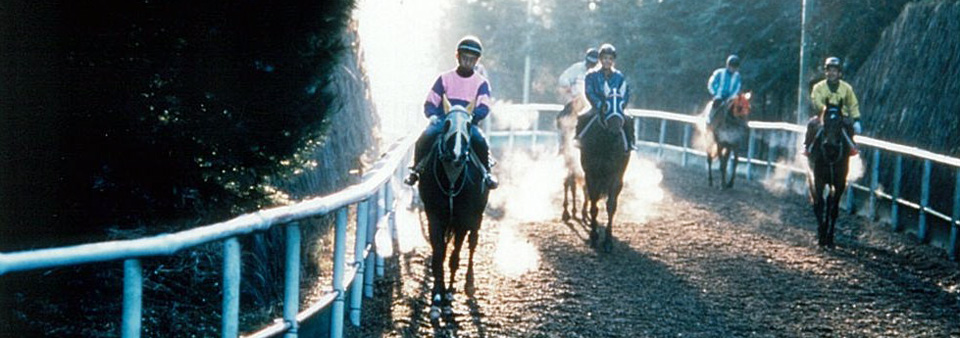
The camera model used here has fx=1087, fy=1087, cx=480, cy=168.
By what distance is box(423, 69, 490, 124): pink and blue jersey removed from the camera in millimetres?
9109

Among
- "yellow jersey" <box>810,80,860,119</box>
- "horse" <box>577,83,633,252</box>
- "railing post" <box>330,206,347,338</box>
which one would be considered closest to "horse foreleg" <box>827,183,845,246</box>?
"yellow jersey" <box>810,80,860,119</box>

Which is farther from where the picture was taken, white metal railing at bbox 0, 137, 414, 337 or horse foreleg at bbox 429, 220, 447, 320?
horse foreleg at bbox 429, 220, 447, 320

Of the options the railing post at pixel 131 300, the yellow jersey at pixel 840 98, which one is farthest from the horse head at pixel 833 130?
the railing post at pixel 131 300

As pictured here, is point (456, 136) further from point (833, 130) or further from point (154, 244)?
point (833, 130)

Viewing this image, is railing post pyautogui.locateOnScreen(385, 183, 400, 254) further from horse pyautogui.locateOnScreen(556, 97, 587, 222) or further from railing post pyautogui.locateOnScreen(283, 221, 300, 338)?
railing post pyautogui.locateOnScreen(283, 221, 300, 338)

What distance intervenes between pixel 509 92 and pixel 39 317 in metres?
47.5

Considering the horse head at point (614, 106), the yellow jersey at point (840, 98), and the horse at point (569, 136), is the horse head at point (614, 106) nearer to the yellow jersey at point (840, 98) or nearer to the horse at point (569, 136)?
the yellow jersey at point (840, 98)

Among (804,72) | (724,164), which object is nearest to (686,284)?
(724,164)

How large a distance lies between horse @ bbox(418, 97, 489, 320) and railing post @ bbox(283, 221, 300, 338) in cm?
355

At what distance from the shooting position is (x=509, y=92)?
5294 centimetres

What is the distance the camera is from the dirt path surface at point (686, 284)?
28.3ft

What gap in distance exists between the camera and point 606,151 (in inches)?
496

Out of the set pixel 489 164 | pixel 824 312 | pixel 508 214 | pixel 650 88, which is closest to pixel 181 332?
pixel 489 164

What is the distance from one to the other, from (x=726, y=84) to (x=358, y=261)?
13.8 metres
